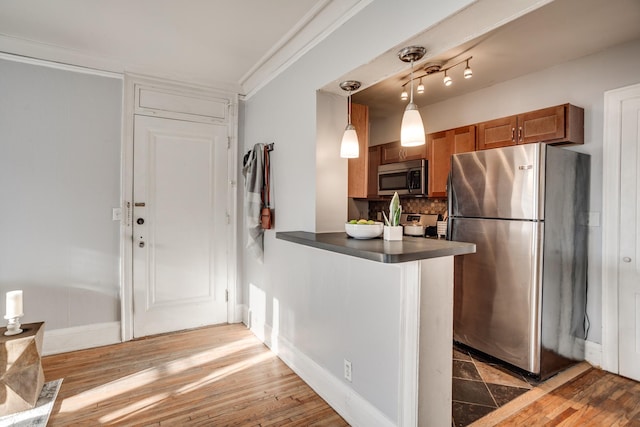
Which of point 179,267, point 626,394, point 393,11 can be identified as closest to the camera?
point 393,11

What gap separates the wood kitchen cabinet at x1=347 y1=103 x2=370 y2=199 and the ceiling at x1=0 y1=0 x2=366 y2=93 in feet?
2.04

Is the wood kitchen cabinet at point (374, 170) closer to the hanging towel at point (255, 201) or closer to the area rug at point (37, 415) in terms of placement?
the hanging towel at point (255, 201)

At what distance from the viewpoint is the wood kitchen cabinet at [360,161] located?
8.42ft

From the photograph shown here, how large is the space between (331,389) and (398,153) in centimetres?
278

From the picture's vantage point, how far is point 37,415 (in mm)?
1952

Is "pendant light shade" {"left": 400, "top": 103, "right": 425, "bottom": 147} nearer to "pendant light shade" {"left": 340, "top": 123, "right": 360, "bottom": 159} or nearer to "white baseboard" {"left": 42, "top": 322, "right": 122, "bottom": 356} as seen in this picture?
"pendant light shade" {"left": 340, "top": 123, "right": 360, "bottom": 159}

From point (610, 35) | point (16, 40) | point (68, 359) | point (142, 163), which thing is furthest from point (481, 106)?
point (68, 359)

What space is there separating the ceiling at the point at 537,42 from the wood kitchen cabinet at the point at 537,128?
408mm

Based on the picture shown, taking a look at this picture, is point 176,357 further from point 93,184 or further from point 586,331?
point 586,331

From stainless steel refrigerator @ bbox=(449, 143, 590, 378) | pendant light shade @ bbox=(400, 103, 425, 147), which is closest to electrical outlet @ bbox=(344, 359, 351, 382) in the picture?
pendant light shade @ bbox=(400, 103, 425, 147)

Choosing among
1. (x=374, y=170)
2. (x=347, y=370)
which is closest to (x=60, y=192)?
(x=347, y=370)

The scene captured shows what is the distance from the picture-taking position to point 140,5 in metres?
2.12

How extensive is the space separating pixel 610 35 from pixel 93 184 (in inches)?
162

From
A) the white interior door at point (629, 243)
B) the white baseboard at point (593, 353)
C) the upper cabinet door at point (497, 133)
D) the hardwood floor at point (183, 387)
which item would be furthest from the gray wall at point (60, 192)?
the white interior door at point (629, 243)
